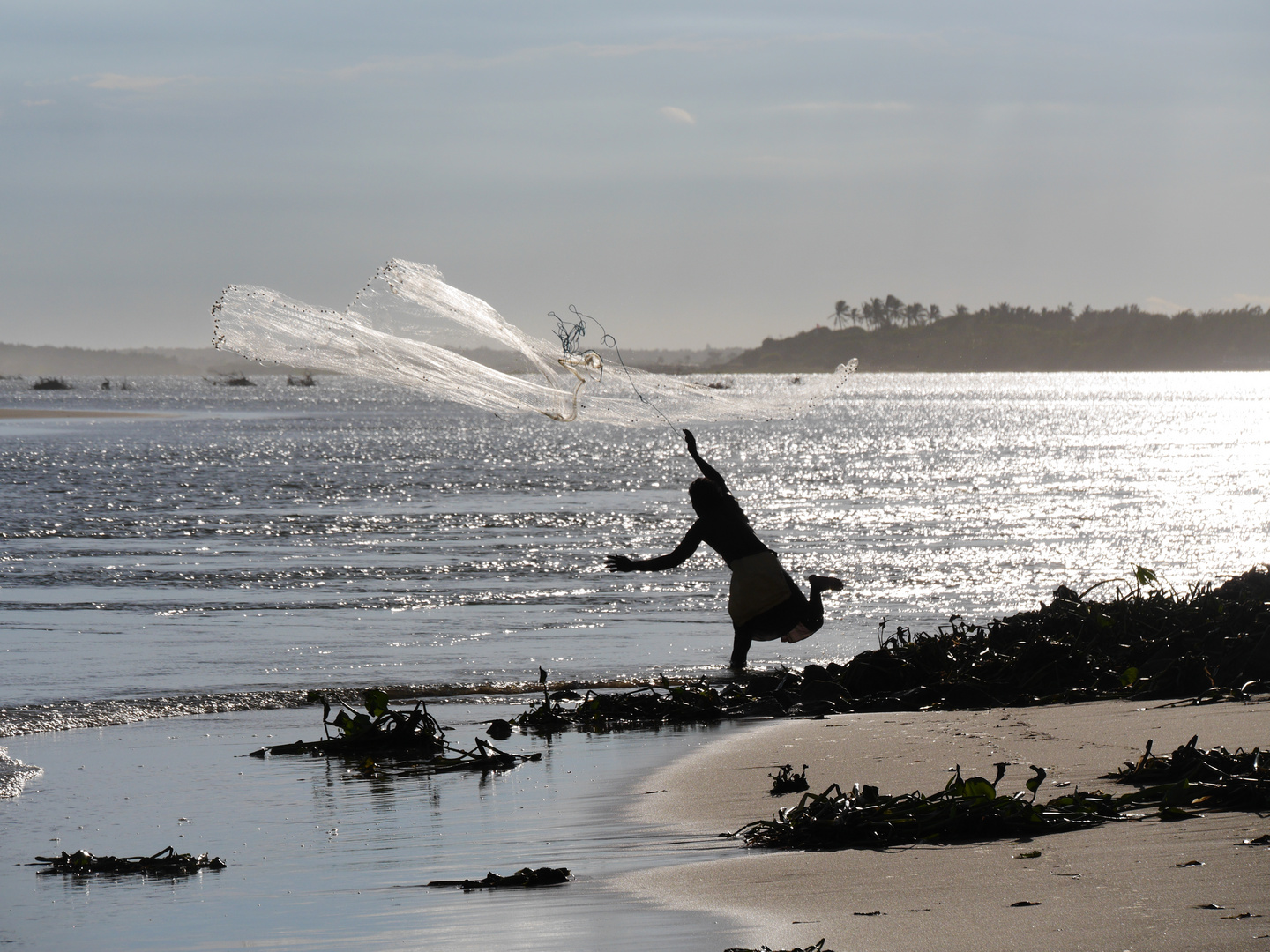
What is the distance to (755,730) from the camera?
29.1ft

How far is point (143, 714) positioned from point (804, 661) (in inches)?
253

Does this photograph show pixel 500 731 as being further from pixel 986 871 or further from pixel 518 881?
pixel 986 871

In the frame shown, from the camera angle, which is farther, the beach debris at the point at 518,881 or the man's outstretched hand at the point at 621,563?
the man's outstretched hand at the point at 621,563

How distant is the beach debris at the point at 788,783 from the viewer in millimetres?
6719

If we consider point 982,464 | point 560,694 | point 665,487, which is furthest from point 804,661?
point 982,464

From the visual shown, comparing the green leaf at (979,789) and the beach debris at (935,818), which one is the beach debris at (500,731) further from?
the green leaf at (979,789)

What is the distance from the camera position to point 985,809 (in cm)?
548

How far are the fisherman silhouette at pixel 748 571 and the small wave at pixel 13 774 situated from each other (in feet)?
14.8

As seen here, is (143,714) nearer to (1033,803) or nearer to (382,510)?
(1033,803)

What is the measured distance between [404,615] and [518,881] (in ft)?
37.8

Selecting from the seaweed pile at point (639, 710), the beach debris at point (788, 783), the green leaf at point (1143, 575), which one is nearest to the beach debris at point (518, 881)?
the beach debris at point (788, 783)

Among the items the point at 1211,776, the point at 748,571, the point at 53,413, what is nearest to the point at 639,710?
the point at 748,571

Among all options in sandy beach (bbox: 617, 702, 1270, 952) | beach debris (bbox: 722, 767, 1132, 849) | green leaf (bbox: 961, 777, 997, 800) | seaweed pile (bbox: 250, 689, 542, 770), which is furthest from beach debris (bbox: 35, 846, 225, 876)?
green leaf (bbox: 961, 777, 997, 800)

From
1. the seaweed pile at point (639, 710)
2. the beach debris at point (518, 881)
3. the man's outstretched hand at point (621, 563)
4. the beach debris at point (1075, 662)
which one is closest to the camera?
the beach debris at point (518, 881)
